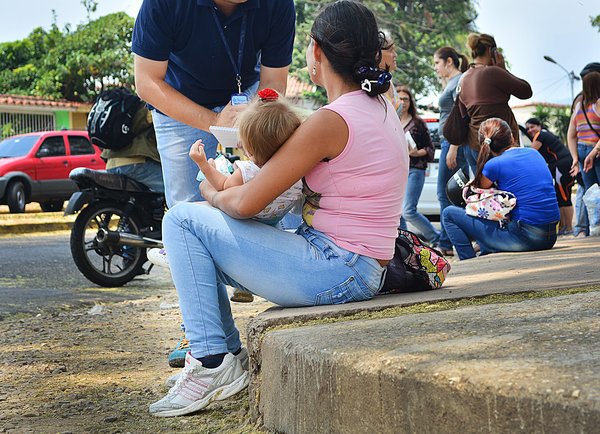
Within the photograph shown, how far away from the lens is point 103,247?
25.0 ft

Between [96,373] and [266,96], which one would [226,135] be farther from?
[96,373]

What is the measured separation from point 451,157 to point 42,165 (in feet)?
44.9

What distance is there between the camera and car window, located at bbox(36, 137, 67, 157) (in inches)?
829

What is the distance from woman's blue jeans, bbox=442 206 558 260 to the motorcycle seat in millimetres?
2558

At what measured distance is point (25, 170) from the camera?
66.4 feet

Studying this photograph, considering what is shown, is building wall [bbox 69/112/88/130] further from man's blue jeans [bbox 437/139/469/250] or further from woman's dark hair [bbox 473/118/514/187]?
woman's dark hair [bbox 473/118/514/187]

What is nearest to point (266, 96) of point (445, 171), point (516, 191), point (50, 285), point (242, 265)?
point (242, 265)

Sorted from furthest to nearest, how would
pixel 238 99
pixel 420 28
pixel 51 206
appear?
1. pixel 420 28
2. pixel 51 206
3. pixel 238 99

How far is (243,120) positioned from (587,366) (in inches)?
70.4

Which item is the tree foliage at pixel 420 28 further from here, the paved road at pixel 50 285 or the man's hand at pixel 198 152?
the man's hand at pixel 198 152

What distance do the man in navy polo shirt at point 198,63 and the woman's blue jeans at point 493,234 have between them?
9.52ft

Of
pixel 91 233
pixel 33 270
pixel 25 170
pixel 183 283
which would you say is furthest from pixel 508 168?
pixel 25 170

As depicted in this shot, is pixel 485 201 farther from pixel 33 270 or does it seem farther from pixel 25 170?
pixel 25 170

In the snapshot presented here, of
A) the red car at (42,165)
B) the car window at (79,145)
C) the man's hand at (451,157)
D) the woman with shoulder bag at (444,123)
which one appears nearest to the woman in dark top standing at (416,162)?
the woman with shoulder bag at (444,123)
